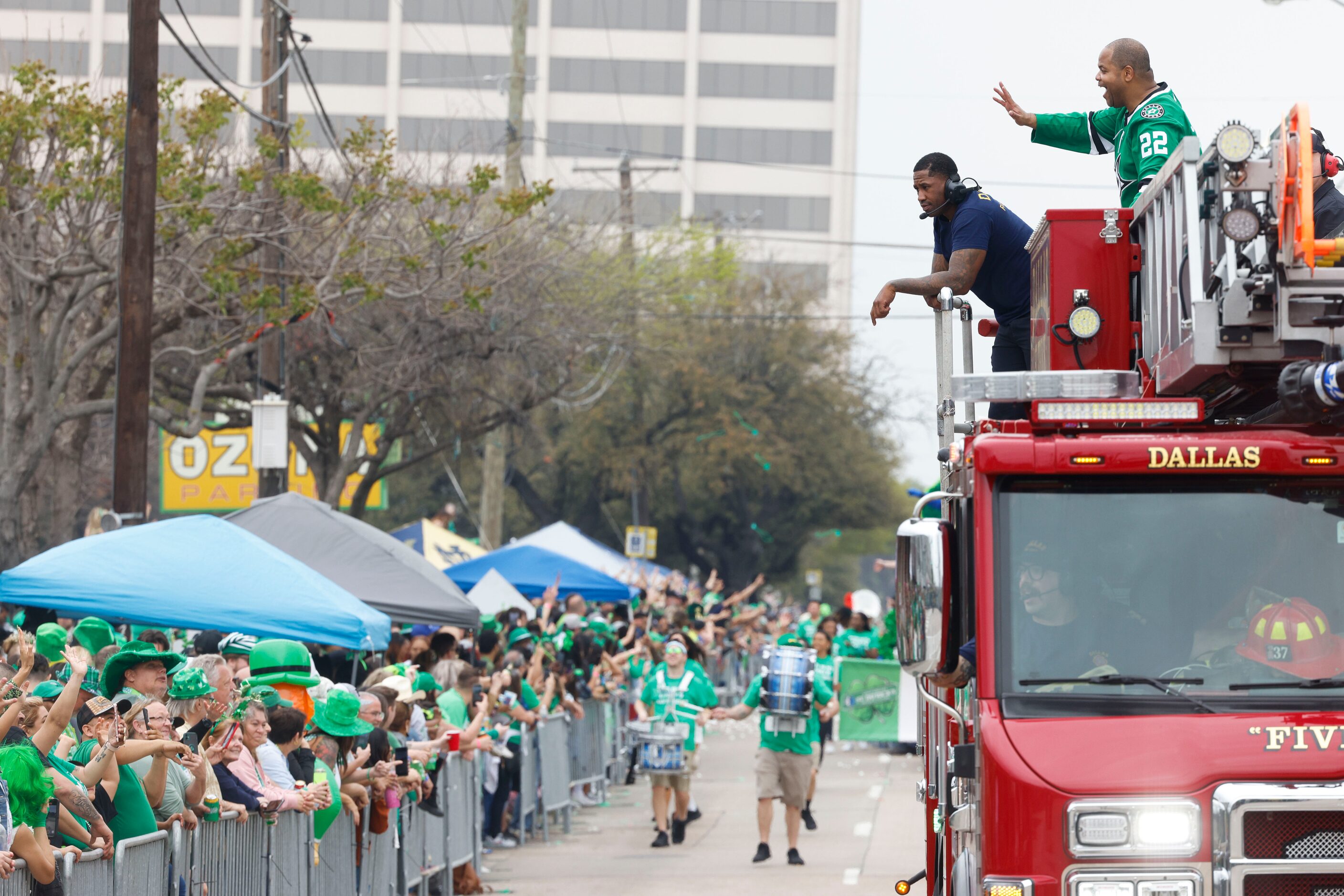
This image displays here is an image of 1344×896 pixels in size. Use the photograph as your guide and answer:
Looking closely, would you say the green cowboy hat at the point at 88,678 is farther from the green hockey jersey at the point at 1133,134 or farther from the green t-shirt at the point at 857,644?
the green t-shirt at the point at 857,644

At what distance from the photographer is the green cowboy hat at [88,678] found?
8.35 m

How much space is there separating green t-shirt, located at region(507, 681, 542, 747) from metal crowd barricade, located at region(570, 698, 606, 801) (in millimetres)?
2470

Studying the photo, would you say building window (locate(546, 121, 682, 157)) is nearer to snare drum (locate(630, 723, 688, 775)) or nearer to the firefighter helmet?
snare drum (locate(630, 723, 688, 775))

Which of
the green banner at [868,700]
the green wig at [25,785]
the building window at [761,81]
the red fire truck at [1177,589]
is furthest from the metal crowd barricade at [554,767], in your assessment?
the building window at [761,81]

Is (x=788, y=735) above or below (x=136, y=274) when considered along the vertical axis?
below

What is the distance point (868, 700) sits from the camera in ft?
82.0

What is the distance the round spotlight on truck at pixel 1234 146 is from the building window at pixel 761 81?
8381 cm

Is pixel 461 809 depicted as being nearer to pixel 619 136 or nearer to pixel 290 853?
pixel 290 853

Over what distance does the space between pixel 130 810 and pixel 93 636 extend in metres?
3.87

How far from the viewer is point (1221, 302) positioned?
18.3 feet

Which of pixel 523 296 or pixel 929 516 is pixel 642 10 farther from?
pixel 929 516

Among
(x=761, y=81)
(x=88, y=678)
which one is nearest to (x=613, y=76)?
(x=761, y=81)

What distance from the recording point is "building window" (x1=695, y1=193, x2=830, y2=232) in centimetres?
8888

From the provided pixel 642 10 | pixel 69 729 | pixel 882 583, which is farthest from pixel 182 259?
pixel 882 583
